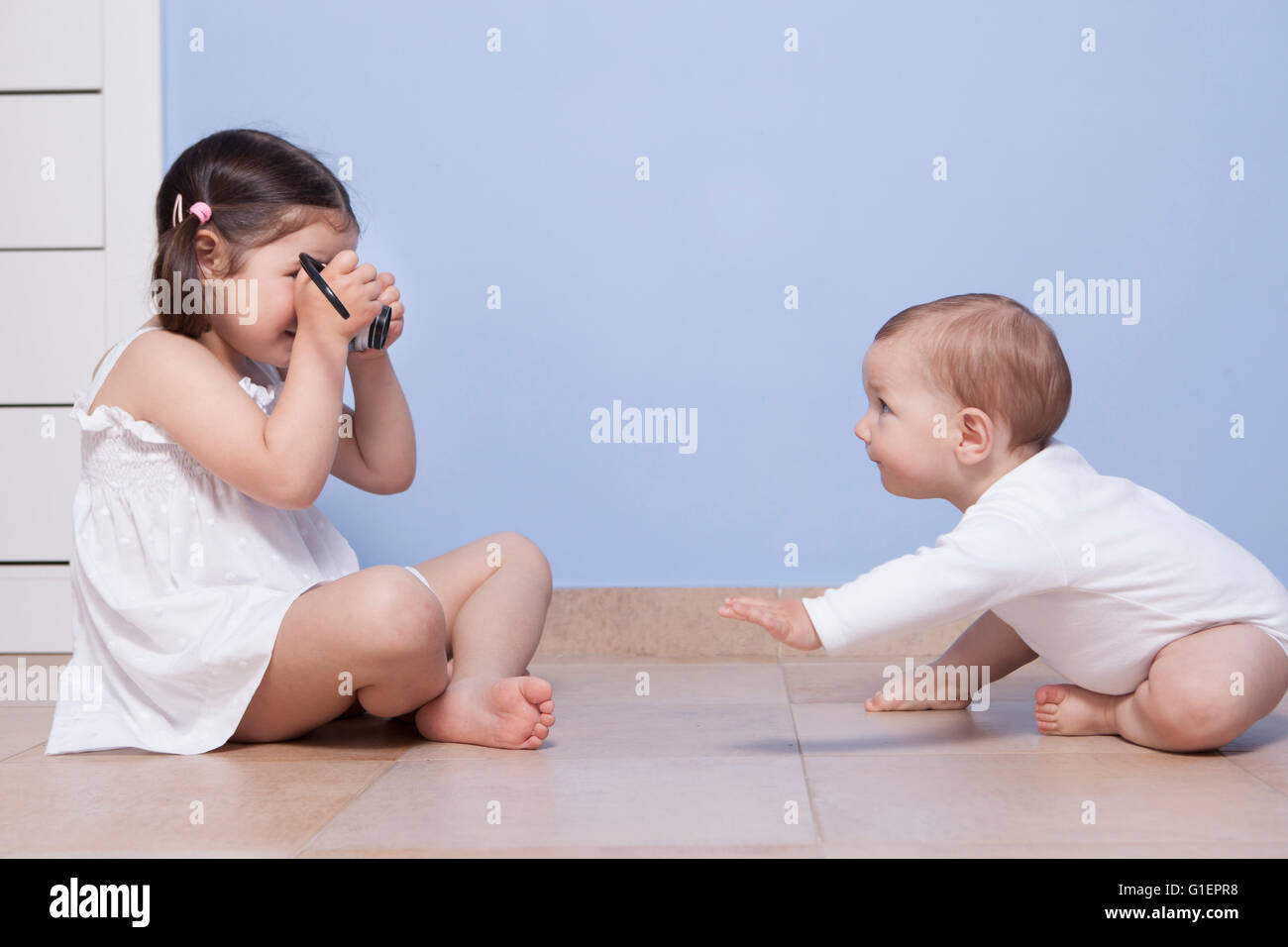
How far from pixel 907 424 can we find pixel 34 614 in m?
1.17

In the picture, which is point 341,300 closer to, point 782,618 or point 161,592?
point 161,592

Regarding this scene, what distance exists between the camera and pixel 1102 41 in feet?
4.94

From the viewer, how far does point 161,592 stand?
1.01 meters

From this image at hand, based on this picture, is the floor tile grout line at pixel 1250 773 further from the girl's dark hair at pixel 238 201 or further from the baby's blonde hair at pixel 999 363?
the girl's dark hair at pixel 238 201

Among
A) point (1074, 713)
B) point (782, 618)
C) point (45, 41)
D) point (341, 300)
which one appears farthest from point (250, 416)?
point (45, 41)

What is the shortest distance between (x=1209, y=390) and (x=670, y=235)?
0.74 m

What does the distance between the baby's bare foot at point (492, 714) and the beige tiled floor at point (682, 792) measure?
0.02 metres

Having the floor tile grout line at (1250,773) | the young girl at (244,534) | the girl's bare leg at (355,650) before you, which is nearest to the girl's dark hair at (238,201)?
the young girl at (244,534)

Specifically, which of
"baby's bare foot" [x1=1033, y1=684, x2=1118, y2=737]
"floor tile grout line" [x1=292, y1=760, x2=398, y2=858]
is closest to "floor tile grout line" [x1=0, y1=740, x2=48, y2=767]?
"floor tile grout line" [x1=292, y1=760, x2=398, y2=858]

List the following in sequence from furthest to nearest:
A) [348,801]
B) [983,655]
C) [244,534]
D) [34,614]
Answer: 1. [34,614]
2. [983,655]
3. [244,534]
4. [348,801]

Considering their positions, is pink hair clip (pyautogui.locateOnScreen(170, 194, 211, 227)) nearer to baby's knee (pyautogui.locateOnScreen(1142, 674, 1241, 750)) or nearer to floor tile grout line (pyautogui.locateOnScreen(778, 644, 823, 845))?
floor tile grout line (pyautogui.locateOnScreen(778, 644, 823, 845))

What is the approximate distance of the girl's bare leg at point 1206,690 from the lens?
0.90 meters
